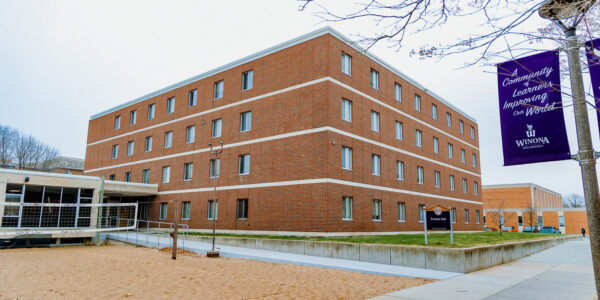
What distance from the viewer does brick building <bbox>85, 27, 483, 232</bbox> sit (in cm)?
2320

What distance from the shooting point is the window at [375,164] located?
26.6 meters

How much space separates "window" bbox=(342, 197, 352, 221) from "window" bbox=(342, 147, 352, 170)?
1.97 m

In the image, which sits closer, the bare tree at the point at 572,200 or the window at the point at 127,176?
the window at the point at 127,176

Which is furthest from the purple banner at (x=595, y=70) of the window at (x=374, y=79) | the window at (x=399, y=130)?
the window at (x=399, y=130)

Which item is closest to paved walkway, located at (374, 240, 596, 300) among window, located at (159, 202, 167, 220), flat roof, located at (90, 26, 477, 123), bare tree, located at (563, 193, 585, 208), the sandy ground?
the sandy ground

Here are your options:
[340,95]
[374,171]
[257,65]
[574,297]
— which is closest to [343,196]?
[374,171]

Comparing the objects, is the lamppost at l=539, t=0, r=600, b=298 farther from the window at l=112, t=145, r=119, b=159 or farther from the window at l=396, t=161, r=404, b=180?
the window at l=112, t=145, r=119, b=159

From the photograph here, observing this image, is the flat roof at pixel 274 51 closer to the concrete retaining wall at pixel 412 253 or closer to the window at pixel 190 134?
the window at pixel 190 134

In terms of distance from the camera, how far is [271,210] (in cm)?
2419

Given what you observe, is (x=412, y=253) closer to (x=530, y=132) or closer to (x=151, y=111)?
(x=530, y=132)

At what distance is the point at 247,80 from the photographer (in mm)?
28281

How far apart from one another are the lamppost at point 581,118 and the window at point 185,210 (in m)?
28.0

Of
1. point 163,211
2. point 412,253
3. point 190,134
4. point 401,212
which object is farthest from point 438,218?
point 163,211

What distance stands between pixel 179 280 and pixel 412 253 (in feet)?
27.2
